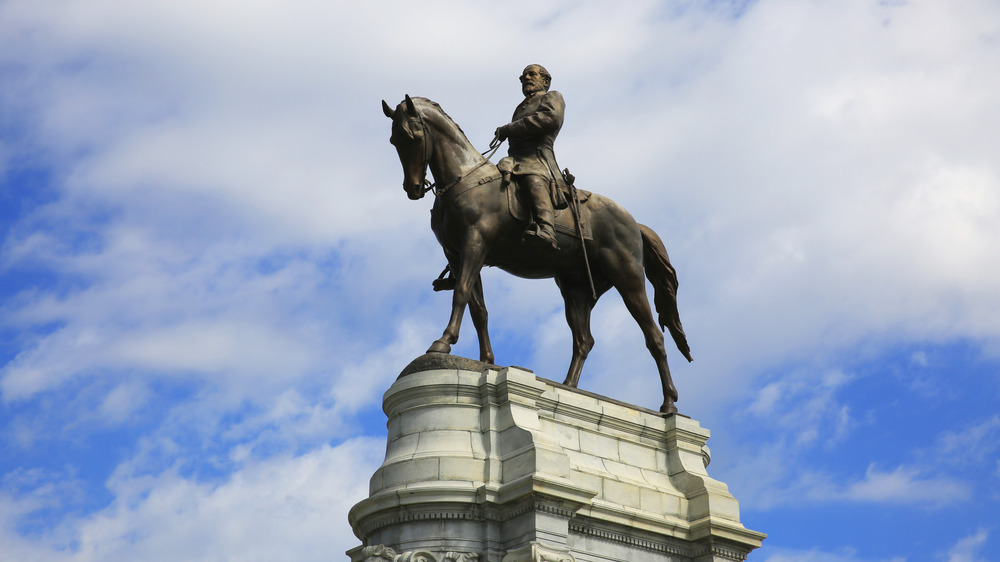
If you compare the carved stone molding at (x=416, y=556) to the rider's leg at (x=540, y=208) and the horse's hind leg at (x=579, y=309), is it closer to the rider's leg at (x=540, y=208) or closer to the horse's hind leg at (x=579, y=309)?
the horse's hind leg at (x=579, y=309)

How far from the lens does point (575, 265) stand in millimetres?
23062

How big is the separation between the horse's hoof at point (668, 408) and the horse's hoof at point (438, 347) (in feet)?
13.0

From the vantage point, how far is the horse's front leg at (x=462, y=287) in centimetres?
2147

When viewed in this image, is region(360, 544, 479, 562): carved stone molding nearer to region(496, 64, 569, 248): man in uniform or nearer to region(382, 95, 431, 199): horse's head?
region(496, 64, 569, 248): man in uniform

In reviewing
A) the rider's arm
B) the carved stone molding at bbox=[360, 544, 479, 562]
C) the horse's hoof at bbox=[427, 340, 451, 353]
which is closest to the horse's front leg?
the horse's hoof at bbox=[427, 340, 451, 353]

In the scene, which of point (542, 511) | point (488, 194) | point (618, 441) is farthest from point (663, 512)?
point (488, 194)

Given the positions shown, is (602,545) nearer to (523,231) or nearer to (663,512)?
(663,512)

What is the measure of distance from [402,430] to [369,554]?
2004 millimetres

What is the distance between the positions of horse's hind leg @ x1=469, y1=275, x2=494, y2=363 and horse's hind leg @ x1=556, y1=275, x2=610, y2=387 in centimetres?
154

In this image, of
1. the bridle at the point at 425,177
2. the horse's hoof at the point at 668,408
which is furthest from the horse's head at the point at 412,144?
the horse's hoof at the point at 668,408

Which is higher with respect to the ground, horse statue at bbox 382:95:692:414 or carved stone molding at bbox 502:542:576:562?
horse statue at bbox 382:95:692:414

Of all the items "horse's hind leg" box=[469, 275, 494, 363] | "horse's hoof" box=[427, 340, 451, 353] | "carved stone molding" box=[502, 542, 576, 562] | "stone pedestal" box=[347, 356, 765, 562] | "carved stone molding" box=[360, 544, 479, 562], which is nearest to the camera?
"carved stone molding" box=[502, 542, 576, 562]

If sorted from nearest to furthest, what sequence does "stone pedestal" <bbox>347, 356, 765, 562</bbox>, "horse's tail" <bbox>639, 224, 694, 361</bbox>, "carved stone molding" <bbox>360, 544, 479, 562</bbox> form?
"carved stone molding" <bbox>360, 544, 479, 562</bbox>, "stone pedestal" <bbox>347, 356, 765, 562</bbox>, "horse's tail" <bbox>639, 224, 694, 361</bbox>

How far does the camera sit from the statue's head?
24.1m
